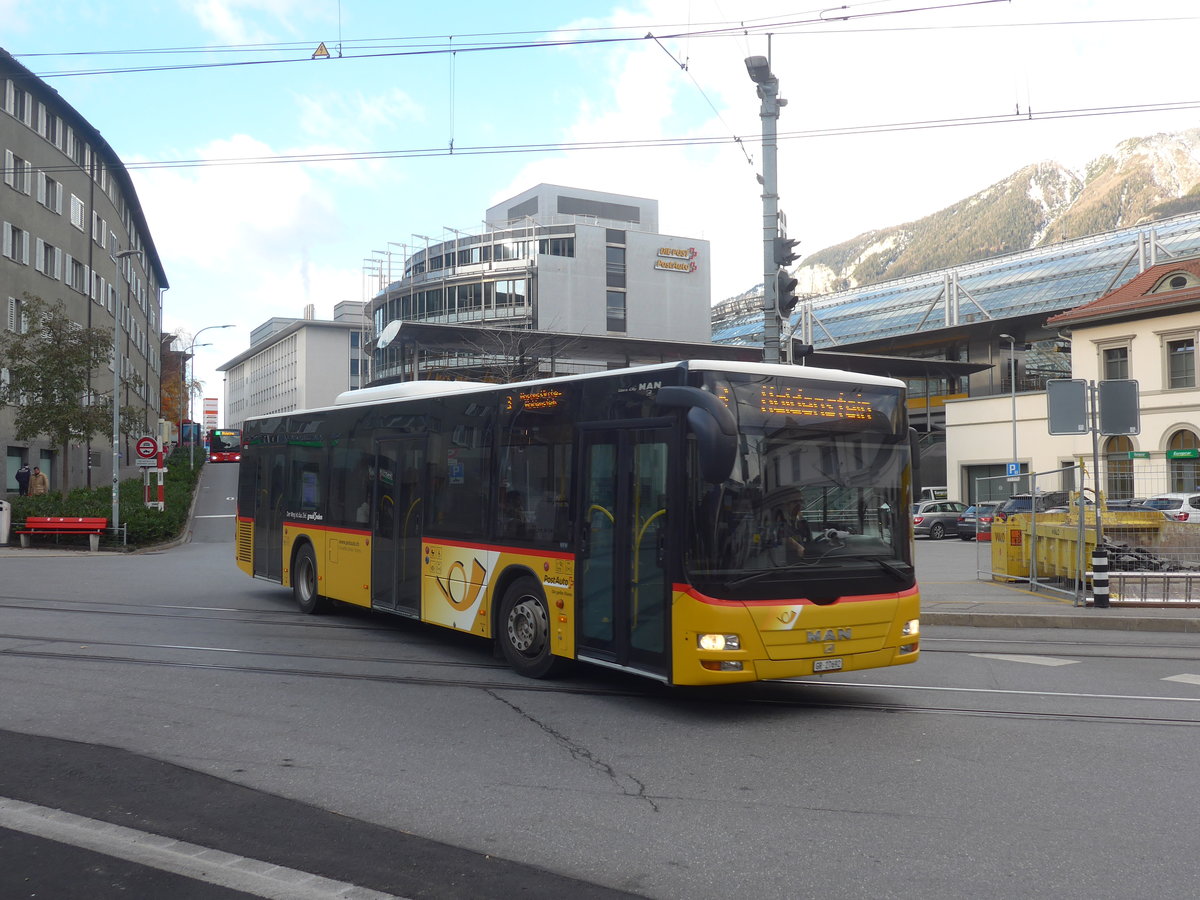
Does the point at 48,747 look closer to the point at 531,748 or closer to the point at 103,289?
the point at 531,748

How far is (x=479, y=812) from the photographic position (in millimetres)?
5527

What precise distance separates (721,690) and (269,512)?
8.39 m

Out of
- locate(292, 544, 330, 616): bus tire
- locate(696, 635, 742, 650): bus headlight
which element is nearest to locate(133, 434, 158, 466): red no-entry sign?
locate(292, 544, 330, 616): bus tire

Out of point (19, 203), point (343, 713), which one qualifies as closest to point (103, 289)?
point (19, 203)

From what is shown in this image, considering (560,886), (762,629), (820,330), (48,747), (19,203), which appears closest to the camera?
(560,886)

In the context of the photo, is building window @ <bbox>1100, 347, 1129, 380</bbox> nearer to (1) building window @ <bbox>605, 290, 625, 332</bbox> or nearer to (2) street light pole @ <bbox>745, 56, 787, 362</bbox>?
(2) street light pole @ <bbox>745, 56, 787, 362</bbox>

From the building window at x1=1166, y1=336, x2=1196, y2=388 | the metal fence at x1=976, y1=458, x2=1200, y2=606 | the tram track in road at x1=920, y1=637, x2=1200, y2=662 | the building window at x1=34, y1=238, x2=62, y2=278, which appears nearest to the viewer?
the tram track in road at x1=920, y1=637, x2=1200, y2=662

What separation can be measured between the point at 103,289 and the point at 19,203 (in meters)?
12.0

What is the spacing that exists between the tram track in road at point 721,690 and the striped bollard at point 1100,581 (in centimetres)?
638

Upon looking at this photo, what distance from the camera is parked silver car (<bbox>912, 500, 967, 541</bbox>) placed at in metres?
40.7

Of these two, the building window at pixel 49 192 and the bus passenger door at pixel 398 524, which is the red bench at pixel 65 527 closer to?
the bus passenger door at pixel 398 524

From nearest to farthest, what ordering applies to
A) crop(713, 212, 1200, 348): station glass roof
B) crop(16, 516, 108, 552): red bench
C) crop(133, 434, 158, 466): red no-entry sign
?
crop(16, 516, 108, 552): red bench → crop(133, 434, 158, 466): red no-entry sign → crop(713, 212, 1200, 348): station glass roof

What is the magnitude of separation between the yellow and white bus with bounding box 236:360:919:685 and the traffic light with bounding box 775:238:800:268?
5.88 m

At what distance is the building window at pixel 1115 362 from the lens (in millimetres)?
44688
